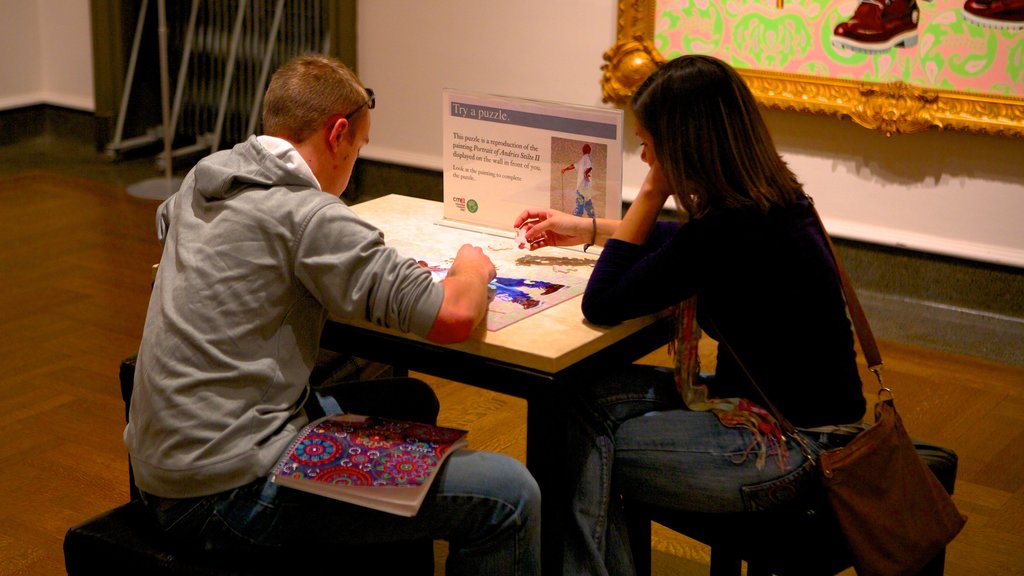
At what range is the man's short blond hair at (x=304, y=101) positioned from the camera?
Answer: 6.63ft

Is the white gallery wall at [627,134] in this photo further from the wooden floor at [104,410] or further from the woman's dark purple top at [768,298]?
the woman's dark purple top at [768,298]

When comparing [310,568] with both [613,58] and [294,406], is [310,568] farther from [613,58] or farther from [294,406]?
[613,58]

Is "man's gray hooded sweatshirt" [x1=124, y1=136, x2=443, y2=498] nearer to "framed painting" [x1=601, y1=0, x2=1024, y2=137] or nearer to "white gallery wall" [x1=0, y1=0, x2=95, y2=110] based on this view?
"framed painting" [x1=601, y1=0, x2=1024, y2=137]

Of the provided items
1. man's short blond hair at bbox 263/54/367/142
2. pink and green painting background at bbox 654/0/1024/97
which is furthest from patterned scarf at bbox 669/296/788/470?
pink and green painting background at bbox 654/0/1024/97

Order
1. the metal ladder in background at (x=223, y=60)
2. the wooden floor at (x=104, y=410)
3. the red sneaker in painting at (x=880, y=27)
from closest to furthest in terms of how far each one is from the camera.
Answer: the wooden floor at (x=104, y=410) < the red sneaker in painting at (x=880, y=27) < the metal ladder in background at (x=223, y=60)

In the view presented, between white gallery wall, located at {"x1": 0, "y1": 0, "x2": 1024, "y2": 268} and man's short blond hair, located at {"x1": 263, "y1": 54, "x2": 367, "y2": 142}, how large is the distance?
Result: 303 centimetres

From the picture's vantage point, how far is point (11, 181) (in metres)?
6.22

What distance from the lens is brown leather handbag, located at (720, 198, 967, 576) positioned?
1971 mm

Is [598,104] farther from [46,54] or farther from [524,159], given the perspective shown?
[46,54]

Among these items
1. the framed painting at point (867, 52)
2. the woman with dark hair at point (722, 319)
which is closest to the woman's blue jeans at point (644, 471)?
the woman with dark hair at point (722, 319)

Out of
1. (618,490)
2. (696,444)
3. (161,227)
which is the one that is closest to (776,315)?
(696,444)

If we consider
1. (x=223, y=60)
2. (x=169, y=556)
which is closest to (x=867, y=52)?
(x=169, y=556)

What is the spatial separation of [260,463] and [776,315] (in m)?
0.88

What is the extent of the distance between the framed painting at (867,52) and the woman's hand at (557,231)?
1.97 meters
